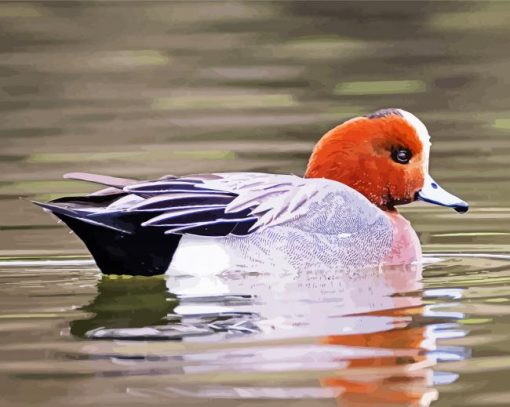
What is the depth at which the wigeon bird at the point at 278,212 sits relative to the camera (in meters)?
7.47

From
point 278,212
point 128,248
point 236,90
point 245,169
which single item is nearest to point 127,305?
point 128,248

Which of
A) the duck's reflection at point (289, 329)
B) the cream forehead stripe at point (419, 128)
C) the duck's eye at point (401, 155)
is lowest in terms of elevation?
the duck's reflection at point (289, 329)

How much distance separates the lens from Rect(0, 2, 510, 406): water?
5859 millimetres

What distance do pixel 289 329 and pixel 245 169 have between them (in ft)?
12.1

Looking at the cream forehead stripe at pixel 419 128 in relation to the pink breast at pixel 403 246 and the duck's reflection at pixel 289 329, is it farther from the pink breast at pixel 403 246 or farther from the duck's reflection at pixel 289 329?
the duck's reflection at pixel 289 329

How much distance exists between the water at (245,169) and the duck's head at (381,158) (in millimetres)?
350

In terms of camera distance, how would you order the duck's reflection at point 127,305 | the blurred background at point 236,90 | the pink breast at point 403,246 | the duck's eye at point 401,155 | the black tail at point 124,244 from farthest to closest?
1. the blurred background at point 236,90
2. the duck's eye at point 401,155
3. the pink breast at point 403,246
4. the black tail at point 124,244
5. the duck's reflection at point 127,305

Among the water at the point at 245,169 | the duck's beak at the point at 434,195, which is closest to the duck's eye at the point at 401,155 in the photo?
the duck's beak at the point at 434,195

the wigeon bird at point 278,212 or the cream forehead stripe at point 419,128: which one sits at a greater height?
the cream forehead stripe at point 419,128

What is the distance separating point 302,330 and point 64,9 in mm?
9584

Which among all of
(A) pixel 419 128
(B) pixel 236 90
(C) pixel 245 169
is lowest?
(C) pixel 245 169

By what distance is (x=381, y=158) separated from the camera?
8016 mm

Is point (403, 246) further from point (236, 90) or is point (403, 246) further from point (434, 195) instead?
point (236, 90)

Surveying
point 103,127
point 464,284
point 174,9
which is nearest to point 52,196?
point 103,127
